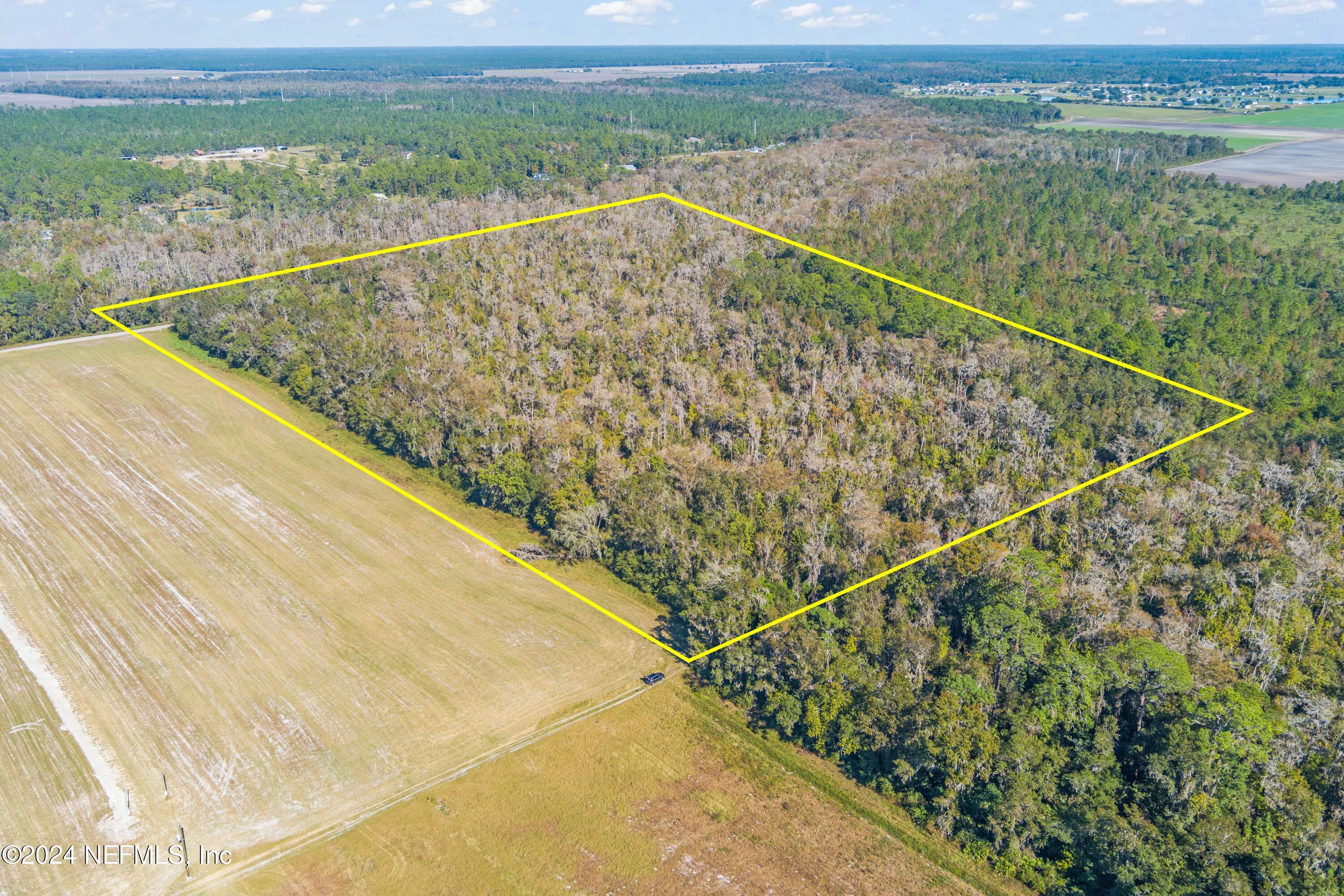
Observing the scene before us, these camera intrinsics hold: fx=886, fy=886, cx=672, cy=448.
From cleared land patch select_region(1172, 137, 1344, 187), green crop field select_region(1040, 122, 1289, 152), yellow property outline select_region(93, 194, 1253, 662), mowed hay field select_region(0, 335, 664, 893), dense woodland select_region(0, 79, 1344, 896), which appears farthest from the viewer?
green crop field select_region(1040, 122, 1289, 152)

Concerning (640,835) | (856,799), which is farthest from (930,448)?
(640,835)

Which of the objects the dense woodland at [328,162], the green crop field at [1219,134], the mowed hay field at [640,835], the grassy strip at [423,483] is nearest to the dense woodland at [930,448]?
the grassy strip at [423,483]

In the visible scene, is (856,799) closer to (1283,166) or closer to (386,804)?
(386,804)

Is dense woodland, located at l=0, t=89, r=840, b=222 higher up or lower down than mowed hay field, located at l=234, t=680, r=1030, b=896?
higher up

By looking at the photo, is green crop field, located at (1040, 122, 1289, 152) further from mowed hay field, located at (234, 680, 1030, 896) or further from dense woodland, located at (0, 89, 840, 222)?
mowed hay field, located at (234, 680, 1030, 896)

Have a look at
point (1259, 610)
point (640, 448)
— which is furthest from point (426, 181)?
point (1259, 610)

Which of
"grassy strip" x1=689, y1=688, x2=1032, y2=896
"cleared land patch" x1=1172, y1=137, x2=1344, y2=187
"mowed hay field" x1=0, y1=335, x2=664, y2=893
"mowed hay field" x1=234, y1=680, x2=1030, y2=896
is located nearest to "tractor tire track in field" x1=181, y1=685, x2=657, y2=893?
"mowed hay field" x1=234, y1=680, x2=1030, y2=896

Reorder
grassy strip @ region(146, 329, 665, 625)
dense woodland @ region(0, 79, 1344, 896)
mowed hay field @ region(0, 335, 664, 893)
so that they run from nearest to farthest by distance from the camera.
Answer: dense woodland @ region(0, 79, 1344, 896) → mowed hay field @ region(0, 335, 664, 893) → grassy strip @ region(146, 329, 665, 625)
